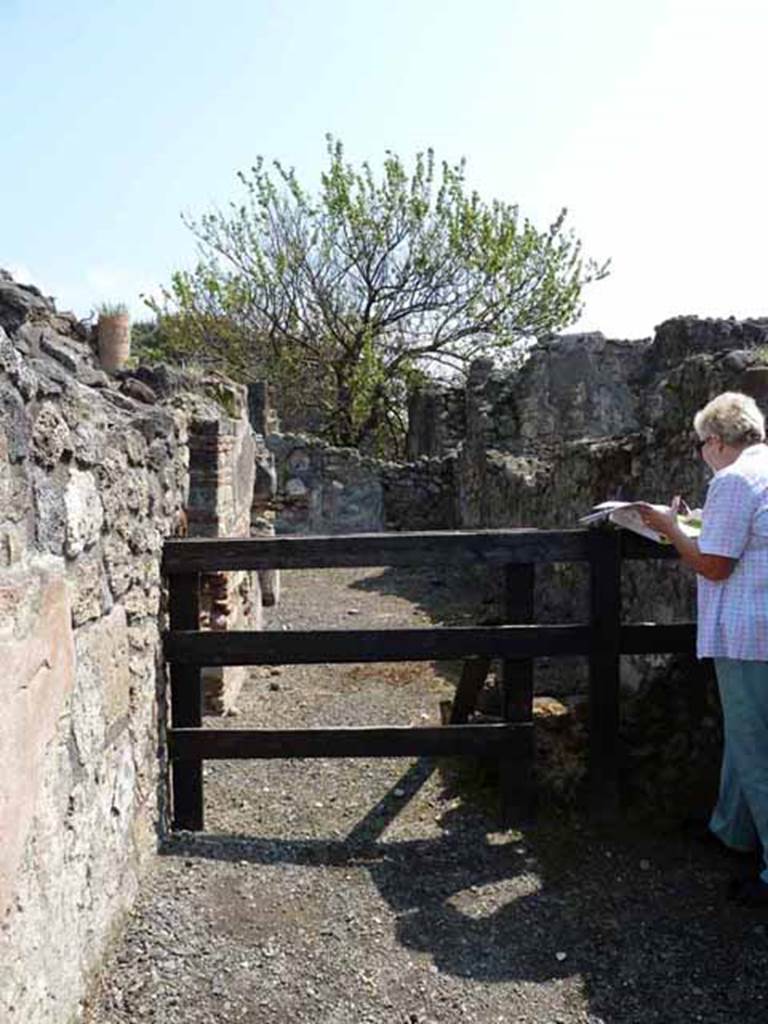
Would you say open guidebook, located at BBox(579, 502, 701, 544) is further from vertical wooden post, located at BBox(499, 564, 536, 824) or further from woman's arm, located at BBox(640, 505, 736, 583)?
vertical wooden post, located at BBox(499, 564, 536, 824)

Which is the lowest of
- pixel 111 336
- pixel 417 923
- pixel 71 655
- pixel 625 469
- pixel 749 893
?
pixel 417 923

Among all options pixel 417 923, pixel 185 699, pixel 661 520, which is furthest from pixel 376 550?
pixel 417 923

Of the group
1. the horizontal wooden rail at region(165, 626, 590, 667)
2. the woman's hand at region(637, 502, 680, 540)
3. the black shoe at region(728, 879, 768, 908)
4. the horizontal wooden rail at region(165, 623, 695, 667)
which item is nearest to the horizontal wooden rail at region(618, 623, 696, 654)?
the horizontal wooden rail at region(165, 623, 695, 667)

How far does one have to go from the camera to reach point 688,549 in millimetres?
3205

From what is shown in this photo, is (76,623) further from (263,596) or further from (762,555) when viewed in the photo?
(263,596)

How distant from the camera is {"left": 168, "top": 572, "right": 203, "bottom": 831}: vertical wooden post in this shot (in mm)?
3881

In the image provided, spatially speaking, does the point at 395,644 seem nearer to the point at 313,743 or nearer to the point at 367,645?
the point at 367,645

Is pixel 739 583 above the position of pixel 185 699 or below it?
above

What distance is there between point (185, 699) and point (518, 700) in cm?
138

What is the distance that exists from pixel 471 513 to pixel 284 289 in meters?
9.28

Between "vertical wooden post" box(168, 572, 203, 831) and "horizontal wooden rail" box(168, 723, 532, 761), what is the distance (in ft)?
0.18

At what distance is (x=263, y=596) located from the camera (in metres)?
9.74

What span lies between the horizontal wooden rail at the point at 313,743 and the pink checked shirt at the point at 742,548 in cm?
129

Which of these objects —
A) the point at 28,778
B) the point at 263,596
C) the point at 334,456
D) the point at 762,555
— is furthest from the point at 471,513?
the point at 28,778
